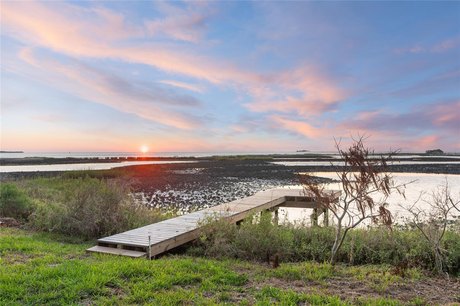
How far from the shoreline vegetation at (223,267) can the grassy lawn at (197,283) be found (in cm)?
2

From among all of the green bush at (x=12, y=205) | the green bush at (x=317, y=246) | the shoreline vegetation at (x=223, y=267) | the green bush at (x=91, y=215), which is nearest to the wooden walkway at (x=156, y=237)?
the shoreline vegetation at (x=223, y=267)

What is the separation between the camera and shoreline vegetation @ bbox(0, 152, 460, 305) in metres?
4.91

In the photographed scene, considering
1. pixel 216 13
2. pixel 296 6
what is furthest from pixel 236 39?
pixel 296 6

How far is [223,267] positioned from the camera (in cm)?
642

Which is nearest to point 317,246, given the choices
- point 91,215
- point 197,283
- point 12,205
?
point 197,283

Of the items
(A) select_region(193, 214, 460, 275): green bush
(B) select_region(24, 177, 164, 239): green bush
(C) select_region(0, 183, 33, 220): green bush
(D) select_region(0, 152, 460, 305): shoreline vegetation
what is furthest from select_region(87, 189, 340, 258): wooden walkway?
(C) select_region(0, 183, 33, 220): green bush

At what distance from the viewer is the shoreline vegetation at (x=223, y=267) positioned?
16.1 ft

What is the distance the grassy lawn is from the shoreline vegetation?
0.02 m

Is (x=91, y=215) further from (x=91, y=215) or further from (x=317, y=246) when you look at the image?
(x=317, y=246)

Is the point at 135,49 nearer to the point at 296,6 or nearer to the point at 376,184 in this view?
the point at 296,6

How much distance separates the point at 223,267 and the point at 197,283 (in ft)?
3.31

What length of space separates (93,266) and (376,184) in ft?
17.6

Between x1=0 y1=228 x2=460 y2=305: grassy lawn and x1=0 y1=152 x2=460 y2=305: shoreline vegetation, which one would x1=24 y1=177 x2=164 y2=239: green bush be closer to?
x1=0 y1=152 x2=460 y2=305: shoreline vegetation

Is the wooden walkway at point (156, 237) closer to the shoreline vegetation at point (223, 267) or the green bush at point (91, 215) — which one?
the shoreline vegetation at point (223, 267)
